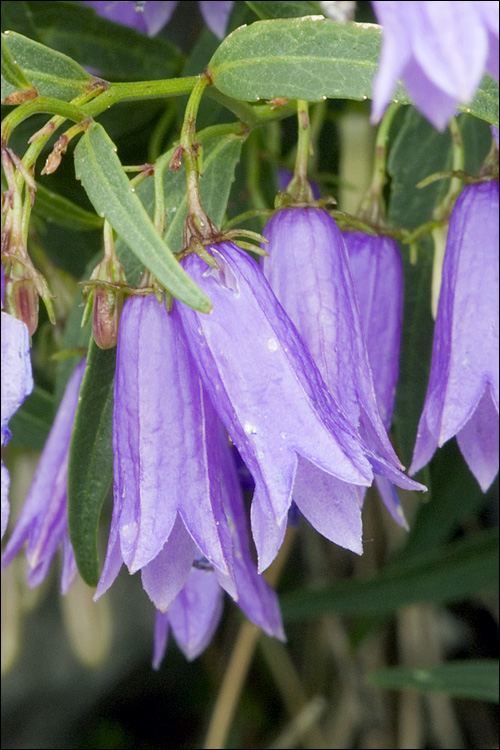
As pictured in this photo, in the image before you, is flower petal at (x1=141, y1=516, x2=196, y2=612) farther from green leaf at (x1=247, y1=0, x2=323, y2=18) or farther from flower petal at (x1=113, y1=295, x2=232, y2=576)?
green leaf at (x1=247, y1=0, x2=323, y2=18)

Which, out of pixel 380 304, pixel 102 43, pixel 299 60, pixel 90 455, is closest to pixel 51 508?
pixel 90 455

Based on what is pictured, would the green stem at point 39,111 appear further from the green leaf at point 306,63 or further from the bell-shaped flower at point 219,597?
the bell-shaped flower at point 219,597

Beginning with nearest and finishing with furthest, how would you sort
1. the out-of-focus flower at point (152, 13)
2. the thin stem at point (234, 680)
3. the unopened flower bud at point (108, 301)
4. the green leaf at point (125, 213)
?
the green leaf at point (125, 213) < the unopened flower bud at point (108, 301) < the out-of-focus flower at point (152, 13) < the thin stem at point (234, 680)

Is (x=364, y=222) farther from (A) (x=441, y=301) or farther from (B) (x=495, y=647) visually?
(B) (x=495, y=647)

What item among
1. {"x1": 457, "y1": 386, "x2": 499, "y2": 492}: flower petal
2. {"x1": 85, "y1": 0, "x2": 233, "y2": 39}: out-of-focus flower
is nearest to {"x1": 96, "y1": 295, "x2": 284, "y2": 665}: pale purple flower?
{"x1": 457, "y1": 386, "x2": 499, "y2": 492}: flower petal

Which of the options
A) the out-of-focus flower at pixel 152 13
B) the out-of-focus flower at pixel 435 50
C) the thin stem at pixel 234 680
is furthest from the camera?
the thin stem at pixel 234 680

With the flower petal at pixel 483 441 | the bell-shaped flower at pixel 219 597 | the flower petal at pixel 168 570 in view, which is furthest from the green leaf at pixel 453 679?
the flower petal at pixel 168 570

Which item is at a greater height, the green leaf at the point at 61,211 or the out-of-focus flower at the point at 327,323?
the green leaf at the point at 61,211
